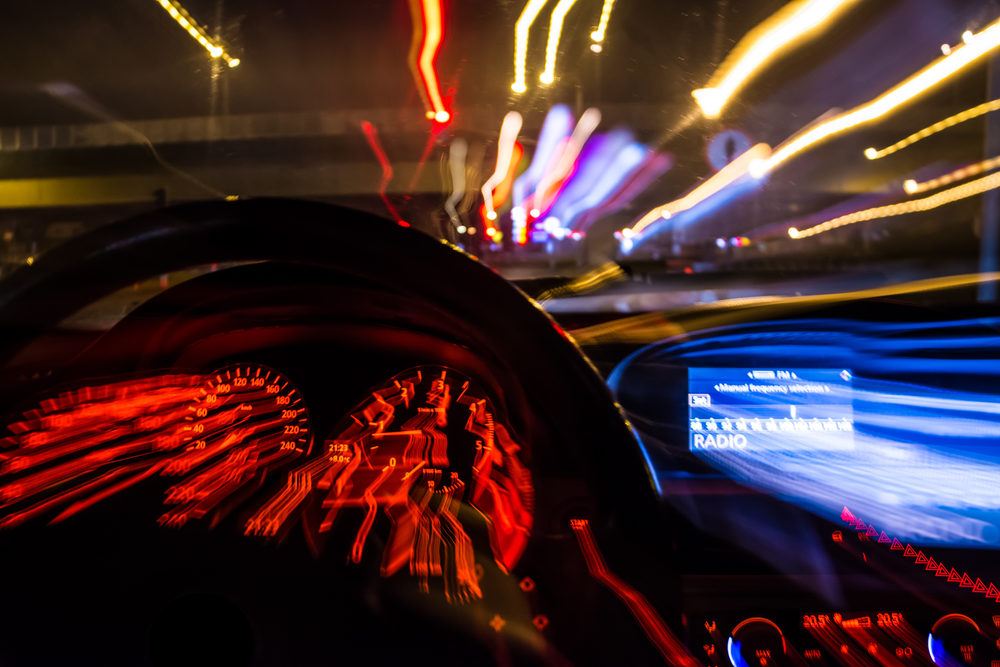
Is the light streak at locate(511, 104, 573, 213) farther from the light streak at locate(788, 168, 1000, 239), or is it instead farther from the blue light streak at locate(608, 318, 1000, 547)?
the light streak at locate(788, 168, 1000, 239)

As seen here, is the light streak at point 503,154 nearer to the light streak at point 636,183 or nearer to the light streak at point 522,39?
the light streak at point 522,39

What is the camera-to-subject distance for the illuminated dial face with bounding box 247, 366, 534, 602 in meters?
1.13

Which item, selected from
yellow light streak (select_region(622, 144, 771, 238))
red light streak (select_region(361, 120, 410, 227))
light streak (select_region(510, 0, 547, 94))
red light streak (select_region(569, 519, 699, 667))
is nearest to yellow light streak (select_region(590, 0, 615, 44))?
light streak (select_region(510, 0, 547, 94))

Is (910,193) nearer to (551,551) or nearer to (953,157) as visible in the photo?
(953,157)

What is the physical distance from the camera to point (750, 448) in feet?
5.15

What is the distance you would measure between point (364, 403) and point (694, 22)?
1.51 meters

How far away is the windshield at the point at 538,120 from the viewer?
1.79 metres

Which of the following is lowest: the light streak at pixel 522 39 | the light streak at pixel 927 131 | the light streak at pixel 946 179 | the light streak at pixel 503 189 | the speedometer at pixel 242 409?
the speedometer at pixel 242 409

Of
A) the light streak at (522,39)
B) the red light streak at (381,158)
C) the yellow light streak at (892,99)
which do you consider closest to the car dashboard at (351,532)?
the red light streak at (381,158)

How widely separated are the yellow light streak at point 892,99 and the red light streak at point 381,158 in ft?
4.29

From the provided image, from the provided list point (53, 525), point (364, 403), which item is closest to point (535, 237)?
point (364, 403)

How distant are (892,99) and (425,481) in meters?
2.34

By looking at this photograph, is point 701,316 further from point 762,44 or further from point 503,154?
point 762,44

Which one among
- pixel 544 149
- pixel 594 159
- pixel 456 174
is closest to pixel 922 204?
pixel 594 159
